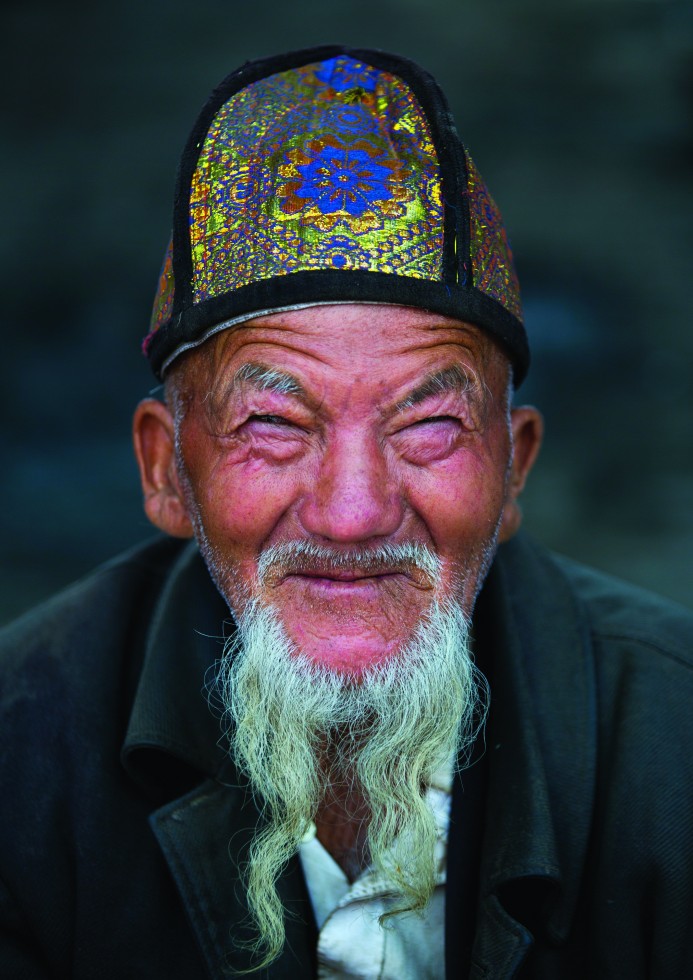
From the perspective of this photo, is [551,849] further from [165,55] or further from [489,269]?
[165,55]

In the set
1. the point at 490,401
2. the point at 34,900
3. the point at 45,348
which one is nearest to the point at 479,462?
the point at 490,401

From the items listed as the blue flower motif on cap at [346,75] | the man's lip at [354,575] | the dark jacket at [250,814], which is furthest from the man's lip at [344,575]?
the blue flower motif on cap at [346,75]

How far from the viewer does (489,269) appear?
7.28 ft

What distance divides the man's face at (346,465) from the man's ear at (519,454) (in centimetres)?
33

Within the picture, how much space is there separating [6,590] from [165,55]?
237cm

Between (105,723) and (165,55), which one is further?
(165,55)

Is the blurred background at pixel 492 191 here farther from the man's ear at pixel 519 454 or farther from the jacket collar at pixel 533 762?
the jacket collar at pixel 533 762

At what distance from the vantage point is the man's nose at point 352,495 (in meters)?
1.97

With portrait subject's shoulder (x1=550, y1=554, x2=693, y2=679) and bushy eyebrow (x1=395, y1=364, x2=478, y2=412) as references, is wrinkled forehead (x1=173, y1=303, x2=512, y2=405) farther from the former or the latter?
portrait subject's shoulder (x1=550, y1=554, x2=693, y2=679)

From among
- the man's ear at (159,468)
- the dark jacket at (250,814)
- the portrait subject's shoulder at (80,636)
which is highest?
the man's ear at (159,468)

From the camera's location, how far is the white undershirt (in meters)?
2.20

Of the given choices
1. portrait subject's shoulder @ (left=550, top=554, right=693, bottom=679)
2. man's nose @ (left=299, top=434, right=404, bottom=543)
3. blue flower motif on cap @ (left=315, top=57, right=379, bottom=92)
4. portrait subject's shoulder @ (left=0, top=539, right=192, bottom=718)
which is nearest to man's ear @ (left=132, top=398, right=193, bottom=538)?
portrait subject's shoulder @ (left=0, top=539, right=192, bottom=718)

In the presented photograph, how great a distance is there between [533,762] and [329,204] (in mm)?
1358

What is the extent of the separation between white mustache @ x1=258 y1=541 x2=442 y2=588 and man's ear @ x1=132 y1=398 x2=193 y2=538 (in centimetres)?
44
